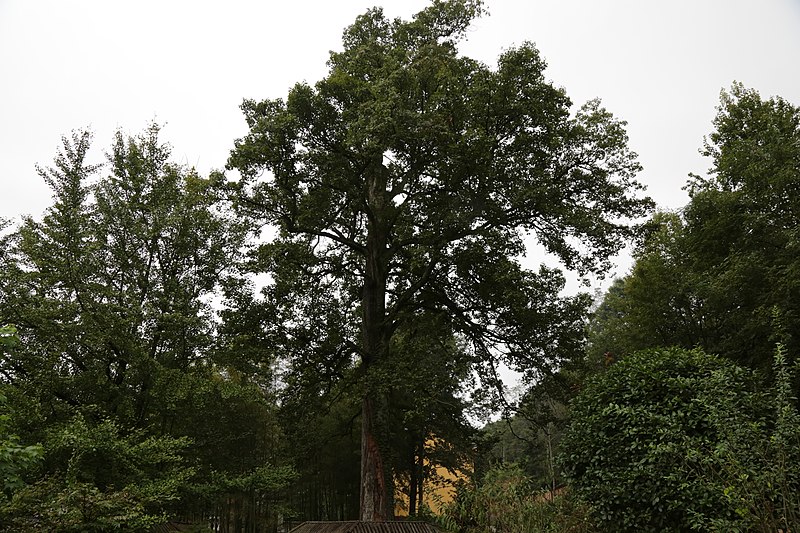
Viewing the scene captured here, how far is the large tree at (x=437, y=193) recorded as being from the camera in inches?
393

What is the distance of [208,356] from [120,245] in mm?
2962

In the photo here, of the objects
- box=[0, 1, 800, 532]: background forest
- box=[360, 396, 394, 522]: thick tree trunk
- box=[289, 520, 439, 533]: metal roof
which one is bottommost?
box=[289, 520, 439, 533]: metal roof

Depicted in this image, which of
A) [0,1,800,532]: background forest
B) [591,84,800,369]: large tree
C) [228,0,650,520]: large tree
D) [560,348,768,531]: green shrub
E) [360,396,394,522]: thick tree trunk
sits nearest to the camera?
[560,348,768,531]: green shrub

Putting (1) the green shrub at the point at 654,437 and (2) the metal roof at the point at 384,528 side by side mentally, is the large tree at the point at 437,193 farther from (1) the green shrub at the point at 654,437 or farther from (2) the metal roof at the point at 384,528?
(1) the green shrub at the point at 654,437

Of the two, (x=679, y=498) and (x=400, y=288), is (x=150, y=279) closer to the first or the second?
(x=400, y=288)

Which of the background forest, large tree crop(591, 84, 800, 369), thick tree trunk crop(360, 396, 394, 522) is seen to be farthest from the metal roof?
large tree crop(591, 84, 800, 369)

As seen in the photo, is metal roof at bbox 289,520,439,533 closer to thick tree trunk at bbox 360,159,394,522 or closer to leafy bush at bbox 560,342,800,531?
thick tree trunk at bbox 360,159,394,522

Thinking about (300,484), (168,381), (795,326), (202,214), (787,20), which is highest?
(202,214)

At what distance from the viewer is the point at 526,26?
476 inches

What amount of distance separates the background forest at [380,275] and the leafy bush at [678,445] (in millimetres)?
74

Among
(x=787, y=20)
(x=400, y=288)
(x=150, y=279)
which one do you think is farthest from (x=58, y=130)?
(x=787, y=20)

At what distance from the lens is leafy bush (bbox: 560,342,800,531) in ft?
14.0

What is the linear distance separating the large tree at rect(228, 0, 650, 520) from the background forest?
5 centimetres

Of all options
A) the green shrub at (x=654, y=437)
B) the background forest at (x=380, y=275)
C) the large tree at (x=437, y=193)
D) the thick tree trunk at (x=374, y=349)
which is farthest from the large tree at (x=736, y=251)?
the thick tree trunk at (x=374, y=349)
